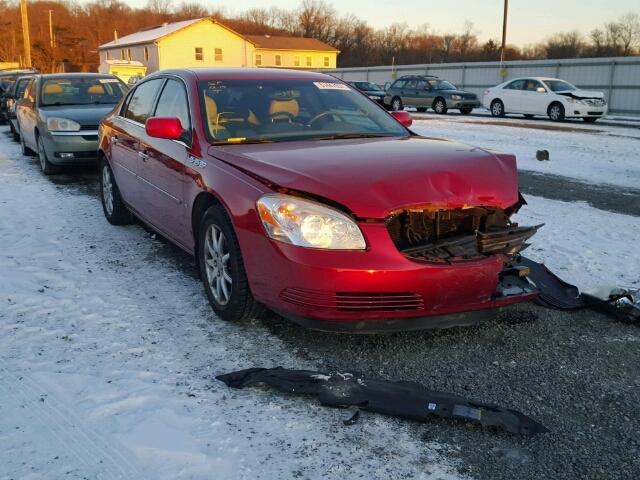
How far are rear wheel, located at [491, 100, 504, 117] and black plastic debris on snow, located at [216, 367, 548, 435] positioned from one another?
76.2 feet

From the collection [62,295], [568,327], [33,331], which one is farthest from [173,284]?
[568,327]

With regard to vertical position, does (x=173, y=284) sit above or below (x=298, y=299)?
below

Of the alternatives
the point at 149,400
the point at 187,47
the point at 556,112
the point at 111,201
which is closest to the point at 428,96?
the point at 556,112

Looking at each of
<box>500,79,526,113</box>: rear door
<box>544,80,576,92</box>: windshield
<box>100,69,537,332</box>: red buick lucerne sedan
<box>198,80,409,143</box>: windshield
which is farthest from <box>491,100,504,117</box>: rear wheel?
<box>100,69,537,332</box>: red buick lucerne sedan

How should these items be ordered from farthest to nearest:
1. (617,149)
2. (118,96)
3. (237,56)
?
(237,56), (617,149), (118,96)

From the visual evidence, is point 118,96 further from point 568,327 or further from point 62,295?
point 568,327

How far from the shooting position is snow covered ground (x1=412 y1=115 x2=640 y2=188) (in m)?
10.4

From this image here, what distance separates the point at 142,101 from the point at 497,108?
69.8ft

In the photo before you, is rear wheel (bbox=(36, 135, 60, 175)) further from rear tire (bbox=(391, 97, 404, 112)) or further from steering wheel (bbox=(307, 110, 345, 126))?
rear tire (bbox=(391, 97, 404, 112))

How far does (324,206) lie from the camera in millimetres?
3320

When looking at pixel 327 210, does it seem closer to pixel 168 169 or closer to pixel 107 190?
pixel 168 169

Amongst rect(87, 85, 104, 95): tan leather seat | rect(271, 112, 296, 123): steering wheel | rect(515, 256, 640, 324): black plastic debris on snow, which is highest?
rect(87, 85, 104, 95): tan leather seat

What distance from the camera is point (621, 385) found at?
3248 mm

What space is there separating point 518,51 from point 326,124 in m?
76.3
